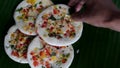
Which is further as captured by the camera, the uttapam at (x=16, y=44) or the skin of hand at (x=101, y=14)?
the uttapam at (x=16, y=44)

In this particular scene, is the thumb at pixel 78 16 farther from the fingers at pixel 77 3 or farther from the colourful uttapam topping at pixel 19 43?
the colourful uttapam topping at pixel 19 43

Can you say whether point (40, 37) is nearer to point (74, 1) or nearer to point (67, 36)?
point (67, 36)

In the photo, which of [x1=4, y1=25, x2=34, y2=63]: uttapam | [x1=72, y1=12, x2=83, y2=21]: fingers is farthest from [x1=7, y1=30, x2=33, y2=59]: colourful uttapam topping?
[x1=72, y1=12, x2=83, y2=21]: fingers

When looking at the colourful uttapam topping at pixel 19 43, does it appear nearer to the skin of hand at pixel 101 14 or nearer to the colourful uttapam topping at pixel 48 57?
the colourful uttapam topping at pixel 48 57

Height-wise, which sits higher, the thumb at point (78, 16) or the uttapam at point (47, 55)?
the thumb at point (78, 16)

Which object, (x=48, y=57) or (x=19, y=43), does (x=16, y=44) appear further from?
(x=48, y=57)

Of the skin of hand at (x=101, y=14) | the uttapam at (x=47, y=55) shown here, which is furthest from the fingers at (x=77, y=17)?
the uttapam at (x=47, y=55)

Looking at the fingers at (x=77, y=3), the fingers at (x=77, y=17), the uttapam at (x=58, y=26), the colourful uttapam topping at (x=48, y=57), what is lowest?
the colourful uttapam topping at (x=48, y=57)
